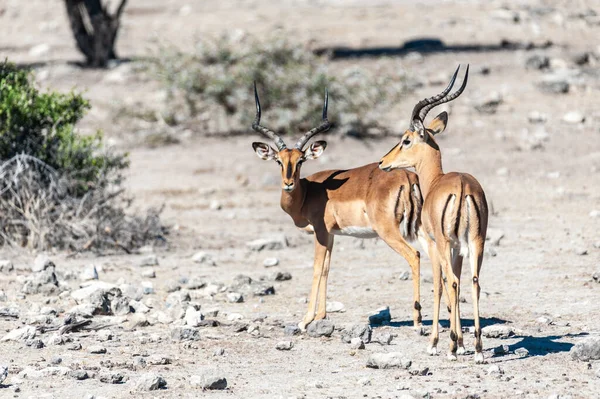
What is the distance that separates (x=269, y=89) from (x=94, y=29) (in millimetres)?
7756

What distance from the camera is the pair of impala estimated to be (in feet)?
25.7

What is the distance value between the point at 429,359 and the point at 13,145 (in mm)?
6537

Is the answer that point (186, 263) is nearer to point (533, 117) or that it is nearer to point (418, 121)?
point (418, 121)

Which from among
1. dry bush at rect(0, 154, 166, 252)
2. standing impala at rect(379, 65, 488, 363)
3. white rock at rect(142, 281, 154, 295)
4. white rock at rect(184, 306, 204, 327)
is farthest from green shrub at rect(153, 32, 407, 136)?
standing impala at rect(379, 65, 488, 363)

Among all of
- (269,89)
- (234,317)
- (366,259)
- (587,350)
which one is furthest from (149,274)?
(269,89)

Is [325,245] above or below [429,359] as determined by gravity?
above

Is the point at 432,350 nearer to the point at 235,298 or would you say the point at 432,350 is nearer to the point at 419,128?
the point at 419,128

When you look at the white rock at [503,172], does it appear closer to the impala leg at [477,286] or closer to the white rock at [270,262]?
the white rock at [270,262]

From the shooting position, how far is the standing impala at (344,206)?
29.7 feet

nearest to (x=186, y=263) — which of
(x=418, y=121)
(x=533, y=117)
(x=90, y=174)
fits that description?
(x=90, y=174)

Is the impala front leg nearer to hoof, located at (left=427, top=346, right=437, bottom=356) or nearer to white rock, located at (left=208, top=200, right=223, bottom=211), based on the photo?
hoof, located at (left=427, top=346, right=437, bottom=356)

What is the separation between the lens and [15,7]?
40.5 m

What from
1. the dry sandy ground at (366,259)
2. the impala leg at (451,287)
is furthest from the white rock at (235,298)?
the impala leg at (451,287)

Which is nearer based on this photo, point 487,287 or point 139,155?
point 487,287
